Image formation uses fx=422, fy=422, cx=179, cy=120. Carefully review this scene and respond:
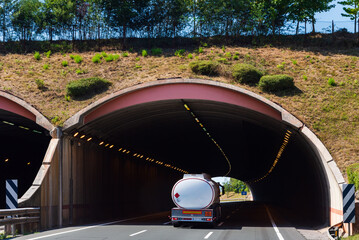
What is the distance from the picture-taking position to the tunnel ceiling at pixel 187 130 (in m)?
26.9

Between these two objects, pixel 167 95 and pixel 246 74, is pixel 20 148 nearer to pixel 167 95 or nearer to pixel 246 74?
pixel 167 95

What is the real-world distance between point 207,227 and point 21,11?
29203mm

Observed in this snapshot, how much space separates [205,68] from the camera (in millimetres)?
27359

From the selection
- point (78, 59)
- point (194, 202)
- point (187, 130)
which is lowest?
point (194, 202)

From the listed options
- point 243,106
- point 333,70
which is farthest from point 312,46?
point 243,106

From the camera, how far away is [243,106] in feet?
79.3

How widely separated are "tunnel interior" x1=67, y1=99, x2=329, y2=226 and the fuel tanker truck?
5.54 metres

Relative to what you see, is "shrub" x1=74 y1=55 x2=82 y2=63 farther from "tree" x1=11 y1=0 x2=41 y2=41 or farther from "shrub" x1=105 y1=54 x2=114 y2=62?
"tree" x1=11 y1=0 x2=41 y2=41

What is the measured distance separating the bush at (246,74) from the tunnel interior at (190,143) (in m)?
2.01

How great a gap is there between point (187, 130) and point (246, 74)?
12880mm

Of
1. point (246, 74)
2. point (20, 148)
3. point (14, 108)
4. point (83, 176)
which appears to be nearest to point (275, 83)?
point (246, 74)

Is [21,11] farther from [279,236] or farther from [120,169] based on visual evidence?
[279,236]

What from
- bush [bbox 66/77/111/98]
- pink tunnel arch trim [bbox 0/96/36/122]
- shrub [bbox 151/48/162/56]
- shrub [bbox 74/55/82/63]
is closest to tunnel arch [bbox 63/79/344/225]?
bush [bbox 66/77/111/98]

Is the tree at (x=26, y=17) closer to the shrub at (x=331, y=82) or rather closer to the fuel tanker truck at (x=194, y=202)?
the fuel tanker truck at (x=194, y=202)
